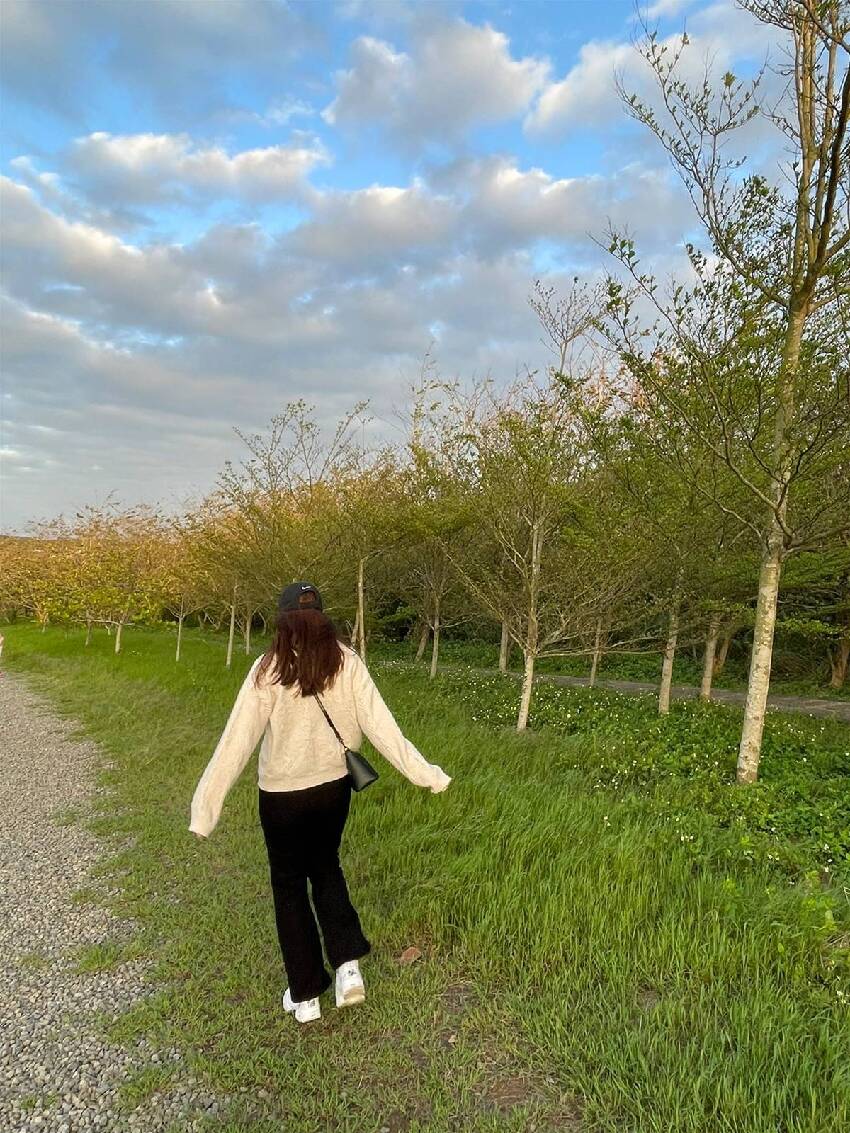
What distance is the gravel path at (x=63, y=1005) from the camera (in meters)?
2.34

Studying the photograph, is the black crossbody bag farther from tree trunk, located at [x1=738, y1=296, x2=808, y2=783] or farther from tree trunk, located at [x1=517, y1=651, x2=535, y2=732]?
tree trunk, located at [x1=517, y1=651, x2=535, y2=732]

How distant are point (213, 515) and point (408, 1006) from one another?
17142 millimetres

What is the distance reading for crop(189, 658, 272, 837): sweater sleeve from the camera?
2785 mm

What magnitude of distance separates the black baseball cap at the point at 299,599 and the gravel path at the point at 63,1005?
1.88 m

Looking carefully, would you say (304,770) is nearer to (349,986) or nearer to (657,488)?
(349,986)

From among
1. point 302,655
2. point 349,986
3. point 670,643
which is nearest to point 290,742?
point 302,655

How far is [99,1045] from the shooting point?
269 cm

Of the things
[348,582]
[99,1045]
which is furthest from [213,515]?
[99,1045]

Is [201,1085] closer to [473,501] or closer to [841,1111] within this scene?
[841,1111]

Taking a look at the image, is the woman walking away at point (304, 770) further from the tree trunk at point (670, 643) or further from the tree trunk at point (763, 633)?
the tree trunk at point (670, 643)

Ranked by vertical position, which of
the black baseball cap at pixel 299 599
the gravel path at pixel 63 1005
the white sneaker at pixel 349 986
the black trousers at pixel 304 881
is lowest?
the gravel path at pixel 63 1005

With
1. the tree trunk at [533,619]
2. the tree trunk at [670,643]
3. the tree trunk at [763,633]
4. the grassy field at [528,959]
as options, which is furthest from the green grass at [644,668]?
the grassy field at [528,959]

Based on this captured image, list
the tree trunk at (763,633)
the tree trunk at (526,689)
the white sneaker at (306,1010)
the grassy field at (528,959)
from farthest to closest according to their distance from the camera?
the tree trunk at (526,689), the tree trunk at (763,633), the white sneaker at (306,1010), the grassy field at (528,959)

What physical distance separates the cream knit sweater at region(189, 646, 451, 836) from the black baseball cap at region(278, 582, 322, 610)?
0.29 metres
